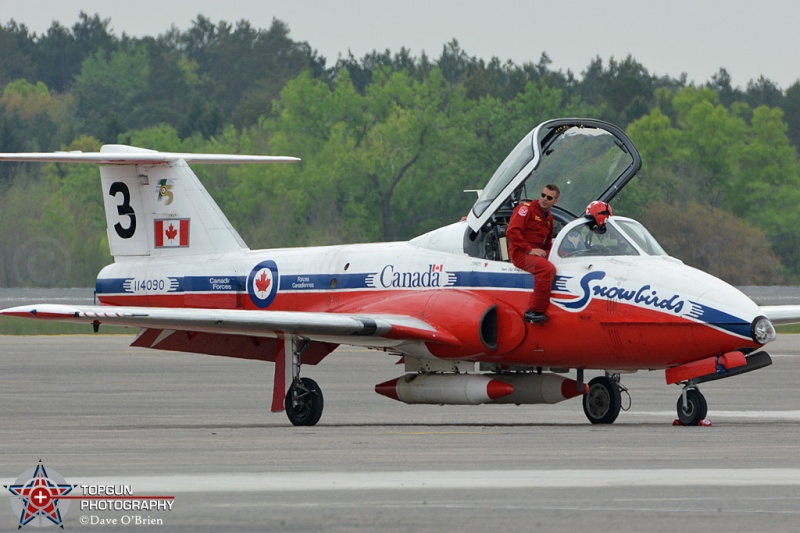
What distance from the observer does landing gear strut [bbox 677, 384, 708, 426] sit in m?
18.1

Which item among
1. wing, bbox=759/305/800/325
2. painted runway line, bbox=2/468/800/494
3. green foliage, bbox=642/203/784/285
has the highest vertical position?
green foliage, bbox=642/203/784/285

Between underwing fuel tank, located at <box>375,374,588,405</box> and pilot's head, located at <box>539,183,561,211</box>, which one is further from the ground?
pilot's head, located at <box>539,183,561,211</box>

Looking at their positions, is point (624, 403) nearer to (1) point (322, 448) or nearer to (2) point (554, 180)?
(2) point (554, 180)

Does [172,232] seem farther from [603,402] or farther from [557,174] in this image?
[603,402]

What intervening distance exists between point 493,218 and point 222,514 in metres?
10.3

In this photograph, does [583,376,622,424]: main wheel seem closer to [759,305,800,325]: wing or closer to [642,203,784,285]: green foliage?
[759,305,800,325]: wing

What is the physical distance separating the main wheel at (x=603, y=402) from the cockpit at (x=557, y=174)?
1.98m

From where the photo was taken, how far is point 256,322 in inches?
752

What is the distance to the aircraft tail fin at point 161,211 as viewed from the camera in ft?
76.4

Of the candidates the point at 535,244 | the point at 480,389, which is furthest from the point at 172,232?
the point at 535,244

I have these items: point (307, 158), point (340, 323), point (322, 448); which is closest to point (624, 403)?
point (340, 323)

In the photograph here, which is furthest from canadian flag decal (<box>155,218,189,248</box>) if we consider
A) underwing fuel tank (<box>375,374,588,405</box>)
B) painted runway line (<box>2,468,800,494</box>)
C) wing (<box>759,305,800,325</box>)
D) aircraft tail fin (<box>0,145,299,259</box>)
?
painted runway line (<box>2,468,800,494</box>)

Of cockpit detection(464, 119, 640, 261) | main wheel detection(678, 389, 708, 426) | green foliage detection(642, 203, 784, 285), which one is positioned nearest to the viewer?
main wheel detection(678, 389, 708, 426)

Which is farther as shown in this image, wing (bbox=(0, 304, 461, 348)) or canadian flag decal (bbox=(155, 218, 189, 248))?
canadian flag decal (bbox=(155, 218, 189, 248))
